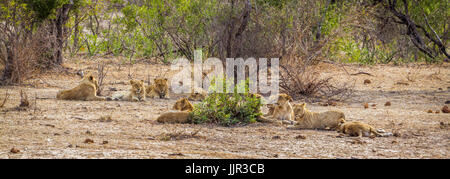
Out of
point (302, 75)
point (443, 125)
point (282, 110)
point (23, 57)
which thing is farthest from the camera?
point (23, 57)

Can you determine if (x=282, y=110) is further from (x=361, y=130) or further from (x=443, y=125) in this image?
(x=443, y=125)

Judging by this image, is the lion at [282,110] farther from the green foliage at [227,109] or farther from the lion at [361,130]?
the lion at [361,130]

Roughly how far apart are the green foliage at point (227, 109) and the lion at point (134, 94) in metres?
2.75

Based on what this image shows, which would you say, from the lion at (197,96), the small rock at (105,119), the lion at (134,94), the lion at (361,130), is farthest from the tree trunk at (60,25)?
the lion at (361,130)

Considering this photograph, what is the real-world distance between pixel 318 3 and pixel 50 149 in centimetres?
907

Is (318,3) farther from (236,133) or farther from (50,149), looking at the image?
(50,149)

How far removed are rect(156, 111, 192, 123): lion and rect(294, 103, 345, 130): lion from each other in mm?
1648

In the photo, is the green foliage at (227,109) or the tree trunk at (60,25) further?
the tree trunk at (60,25)

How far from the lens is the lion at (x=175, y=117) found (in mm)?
8570

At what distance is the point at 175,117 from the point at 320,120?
2.17 metres

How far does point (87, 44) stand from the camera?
18.0 m

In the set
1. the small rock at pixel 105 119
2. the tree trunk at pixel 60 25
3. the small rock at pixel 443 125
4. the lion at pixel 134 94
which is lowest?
the small rock at pixel 443 125

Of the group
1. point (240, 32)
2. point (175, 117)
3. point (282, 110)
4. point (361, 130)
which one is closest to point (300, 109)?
point (282, 110)

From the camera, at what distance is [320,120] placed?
8.38m
